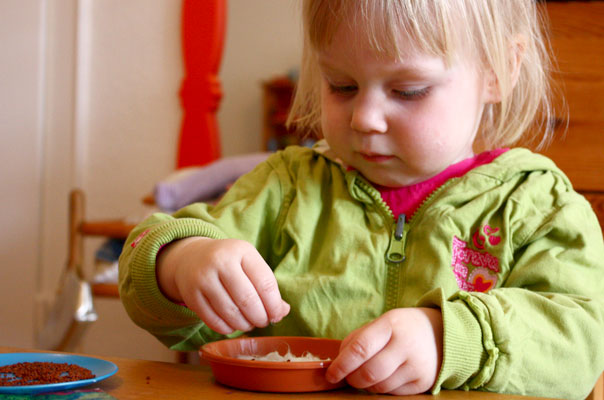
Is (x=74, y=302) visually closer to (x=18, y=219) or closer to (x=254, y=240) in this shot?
(x=18, y=219)

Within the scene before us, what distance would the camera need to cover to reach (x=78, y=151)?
9.23 feet

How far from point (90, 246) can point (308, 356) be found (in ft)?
7.63

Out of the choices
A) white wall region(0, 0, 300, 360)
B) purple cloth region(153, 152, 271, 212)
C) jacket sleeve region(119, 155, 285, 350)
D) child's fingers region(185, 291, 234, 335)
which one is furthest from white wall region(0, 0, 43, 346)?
child's fingers region(185, 291, 234, 335)

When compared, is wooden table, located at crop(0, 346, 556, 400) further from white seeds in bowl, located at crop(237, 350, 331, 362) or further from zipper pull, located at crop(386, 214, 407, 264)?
zipper pull, located at crop(386, 214, 407, 264)

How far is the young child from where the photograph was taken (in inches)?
23.6

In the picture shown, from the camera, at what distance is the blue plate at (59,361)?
49cm

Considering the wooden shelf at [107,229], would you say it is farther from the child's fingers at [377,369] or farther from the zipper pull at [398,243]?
the child's fingers at [377,369]

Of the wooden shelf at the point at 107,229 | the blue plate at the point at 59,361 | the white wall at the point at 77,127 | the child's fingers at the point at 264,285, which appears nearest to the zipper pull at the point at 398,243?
the child's fingers at the point at 264,285

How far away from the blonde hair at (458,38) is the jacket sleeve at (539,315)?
0.17 meters

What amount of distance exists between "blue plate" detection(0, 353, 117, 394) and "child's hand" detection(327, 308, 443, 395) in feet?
0.56

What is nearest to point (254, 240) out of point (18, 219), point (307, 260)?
point (307, 260)

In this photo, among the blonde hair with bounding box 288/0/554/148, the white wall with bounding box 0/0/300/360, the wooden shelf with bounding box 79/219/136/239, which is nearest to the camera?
the blonde hair with bounding box 288/0/554/148

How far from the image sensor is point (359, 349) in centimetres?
53

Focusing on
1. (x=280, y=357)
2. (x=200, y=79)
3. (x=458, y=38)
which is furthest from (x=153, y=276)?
(x=200, y=79)
